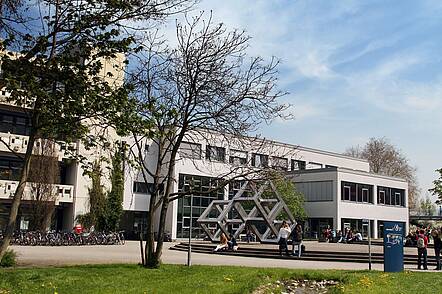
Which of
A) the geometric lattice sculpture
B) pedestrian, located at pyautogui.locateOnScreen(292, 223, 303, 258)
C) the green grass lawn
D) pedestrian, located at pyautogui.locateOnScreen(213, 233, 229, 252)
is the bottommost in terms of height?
the green grass lawn

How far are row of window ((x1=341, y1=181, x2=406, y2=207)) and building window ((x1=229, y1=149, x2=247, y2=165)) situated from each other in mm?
44431

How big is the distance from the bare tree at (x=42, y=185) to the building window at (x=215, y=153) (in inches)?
983

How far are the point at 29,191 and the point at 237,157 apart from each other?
26798 millimetres

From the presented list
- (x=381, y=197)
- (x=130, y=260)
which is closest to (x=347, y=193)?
(x=381, y=197)

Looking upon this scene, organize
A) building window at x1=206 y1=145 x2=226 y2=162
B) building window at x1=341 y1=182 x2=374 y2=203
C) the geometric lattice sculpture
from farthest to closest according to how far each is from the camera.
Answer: building window at x1=341 y1=182 x2=374 y2=203 < the geometric lattice sculpture < building window at x1=206 y1=145 x2=226 y2=162

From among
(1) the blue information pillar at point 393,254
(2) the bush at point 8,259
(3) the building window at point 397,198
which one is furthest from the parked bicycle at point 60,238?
(3) the building window at point 397,198

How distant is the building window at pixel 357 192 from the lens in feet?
208

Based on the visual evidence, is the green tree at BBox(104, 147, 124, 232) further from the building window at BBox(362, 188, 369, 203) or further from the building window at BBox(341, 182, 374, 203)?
the building window at BBox(362, 188, 369, 203)

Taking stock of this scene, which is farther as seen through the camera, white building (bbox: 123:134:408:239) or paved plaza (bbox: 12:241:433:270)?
white building (bbox: 123:134:408:239)

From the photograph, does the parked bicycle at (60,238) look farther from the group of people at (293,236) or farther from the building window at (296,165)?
the group of people at (293,236)

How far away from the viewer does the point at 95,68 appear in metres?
13.8

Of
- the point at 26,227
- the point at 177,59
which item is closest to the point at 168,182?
the point at 177,59

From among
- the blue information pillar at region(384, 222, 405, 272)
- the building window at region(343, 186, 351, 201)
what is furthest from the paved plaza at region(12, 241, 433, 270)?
the building window at region(343, 186, 351, 201)

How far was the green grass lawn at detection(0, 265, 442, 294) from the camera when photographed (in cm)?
1218
